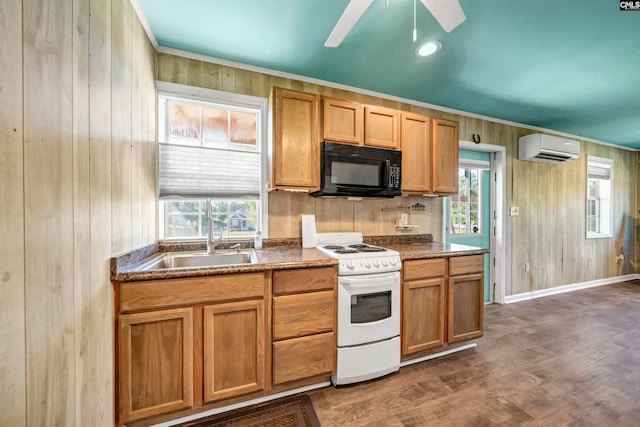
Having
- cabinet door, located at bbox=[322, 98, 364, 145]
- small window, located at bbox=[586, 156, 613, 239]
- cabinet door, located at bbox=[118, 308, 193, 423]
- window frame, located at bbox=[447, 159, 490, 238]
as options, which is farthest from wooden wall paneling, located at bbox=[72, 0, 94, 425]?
small window, located at bbox=[586, 156, 613, 239]

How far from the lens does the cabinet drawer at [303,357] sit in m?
1.69

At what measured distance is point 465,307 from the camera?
235 centimetres

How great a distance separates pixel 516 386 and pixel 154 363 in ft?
8.40

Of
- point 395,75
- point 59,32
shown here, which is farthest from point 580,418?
point 59,32

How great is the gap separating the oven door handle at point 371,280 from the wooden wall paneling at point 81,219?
1430 millimetres

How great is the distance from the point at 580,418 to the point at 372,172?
2.20m

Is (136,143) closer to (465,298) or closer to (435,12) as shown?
(435,12)

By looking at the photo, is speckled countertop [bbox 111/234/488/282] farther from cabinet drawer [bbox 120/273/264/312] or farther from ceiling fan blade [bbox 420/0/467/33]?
ceiling fan blade [bbox 420/0/467/33]

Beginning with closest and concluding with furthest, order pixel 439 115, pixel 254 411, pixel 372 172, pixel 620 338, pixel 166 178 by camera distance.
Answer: pixel 254 411 → pixel 166 178 → pixel 372 172 → pixel 620 338 → pixel 439 115

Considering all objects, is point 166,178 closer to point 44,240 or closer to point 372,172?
point 44,240

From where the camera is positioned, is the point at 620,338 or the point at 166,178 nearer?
the point at 166,178

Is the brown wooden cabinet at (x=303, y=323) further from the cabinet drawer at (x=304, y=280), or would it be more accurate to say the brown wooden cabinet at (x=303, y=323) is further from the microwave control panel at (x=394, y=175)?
the microwave control panel at (x=394, y=175)

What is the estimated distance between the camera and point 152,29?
1843 mm

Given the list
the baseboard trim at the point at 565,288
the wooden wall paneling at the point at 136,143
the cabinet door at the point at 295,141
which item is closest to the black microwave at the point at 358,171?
the cabinet door at the point at 295,141
